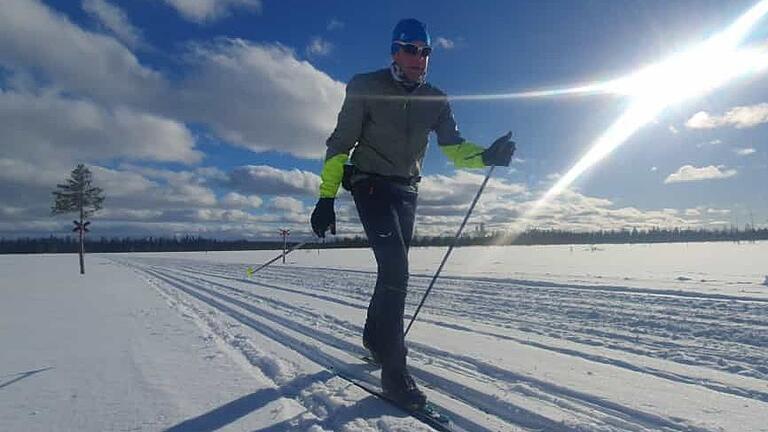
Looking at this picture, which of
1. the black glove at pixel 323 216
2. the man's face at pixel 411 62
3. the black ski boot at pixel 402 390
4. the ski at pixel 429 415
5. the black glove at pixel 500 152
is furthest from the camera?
the black glove at pixel 500 152

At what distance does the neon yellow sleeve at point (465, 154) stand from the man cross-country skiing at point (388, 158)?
9 centimetres

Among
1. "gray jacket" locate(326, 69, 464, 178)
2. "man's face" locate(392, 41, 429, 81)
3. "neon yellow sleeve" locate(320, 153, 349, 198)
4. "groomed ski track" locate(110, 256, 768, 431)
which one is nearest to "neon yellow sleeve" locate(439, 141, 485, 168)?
"gray jacket" locate(326, 69, 464, 178)

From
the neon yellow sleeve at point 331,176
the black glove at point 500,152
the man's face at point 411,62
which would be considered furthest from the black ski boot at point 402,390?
the man's face at point 411,62

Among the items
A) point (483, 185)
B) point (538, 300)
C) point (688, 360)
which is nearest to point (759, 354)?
point (688, 360)

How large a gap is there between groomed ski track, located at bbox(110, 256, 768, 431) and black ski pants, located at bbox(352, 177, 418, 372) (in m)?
0.40

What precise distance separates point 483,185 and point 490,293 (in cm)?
599

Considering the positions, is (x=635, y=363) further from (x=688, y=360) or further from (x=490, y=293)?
(x=490, y=293)

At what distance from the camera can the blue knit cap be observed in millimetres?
2945

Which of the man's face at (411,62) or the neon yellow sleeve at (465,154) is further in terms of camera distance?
the neon yellow sleeve at (465,154)

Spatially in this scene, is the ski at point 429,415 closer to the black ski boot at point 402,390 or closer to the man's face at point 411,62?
the black ski boot at point 402,390

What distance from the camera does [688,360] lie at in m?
3.76

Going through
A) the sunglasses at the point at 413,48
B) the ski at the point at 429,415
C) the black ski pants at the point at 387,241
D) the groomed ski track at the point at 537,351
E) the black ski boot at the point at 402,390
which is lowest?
the groomed ski track at the point at 537,351

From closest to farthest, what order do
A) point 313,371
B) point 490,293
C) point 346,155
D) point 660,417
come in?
point 660,417, point 346,155, point 313,371, point 490,293

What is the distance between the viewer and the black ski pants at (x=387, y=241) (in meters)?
2.92
